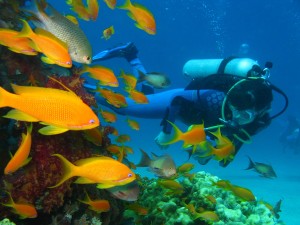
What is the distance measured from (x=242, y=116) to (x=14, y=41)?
485 cm

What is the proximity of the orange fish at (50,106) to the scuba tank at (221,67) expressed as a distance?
18.9 ft

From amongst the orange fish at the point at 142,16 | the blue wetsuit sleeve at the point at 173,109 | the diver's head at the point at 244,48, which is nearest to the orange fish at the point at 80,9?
the orange fish at the point at 142,16

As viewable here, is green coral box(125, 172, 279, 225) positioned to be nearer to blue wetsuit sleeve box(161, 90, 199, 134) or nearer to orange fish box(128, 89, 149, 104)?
orange fish box(128, 89, 149, 104)

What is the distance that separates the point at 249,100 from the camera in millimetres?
6516

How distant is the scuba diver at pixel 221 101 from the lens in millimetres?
6531

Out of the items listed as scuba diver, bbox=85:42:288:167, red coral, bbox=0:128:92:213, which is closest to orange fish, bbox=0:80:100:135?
red coral, bbox=0:128:92:213

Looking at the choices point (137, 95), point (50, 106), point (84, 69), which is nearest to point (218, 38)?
point (137, 95)

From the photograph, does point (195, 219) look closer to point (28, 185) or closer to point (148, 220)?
point (148, 220)

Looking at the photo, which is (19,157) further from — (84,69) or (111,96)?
(111,96)

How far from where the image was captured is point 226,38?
7525cm

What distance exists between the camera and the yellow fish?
307 cm

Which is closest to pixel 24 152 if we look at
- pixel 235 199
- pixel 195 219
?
pixel 195 219

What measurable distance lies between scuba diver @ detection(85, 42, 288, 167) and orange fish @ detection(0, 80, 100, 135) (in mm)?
3952

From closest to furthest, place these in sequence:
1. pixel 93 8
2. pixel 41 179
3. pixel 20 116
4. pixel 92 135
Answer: pixel 20 116 → pixel 41 179 → pixel 92 135 → pixel 93 8
